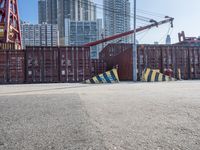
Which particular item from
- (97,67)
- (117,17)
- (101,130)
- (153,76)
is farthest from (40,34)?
(101,130)

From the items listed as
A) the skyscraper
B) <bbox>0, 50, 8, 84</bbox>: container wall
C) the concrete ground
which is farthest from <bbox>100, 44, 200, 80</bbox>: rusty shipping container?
the skyscraper

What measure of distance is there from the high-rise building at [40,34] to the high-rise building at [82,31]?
21.2 feet

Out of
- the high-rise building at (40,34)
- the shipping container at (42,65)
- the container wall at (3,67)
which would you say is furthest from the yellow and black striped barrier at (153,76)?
the high-rise building at (40,34)

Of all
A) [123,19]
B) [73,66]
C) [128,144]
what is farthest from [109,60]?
[128,144]

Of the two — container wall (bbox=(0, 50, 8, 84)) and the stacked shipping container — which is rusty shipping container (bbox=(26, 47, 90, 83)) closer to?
the stacked shipping container

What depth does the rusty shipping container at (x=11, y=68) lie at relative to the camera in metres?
16.7

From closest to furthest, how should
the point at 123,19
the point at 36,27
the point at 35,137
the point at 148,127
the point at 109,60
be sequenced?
the point at 35,137 → the point at 148,127 → the point at 109,60 → the point at 123,19 → the point at 36,27

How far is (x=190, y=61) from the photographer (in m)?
18.9

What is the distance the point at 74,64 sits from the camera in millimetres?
17391

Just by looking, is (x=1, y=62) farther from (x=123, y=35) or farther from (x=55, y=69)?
(x=123, y=35)

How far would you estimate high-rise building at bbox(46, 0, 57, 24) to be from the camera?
50.8 meters

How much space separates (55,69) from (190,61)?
45.6 feet

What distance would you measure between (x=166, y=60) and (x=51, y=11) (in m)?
42.6

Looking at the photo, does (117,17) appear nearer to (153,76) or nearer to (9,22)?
(9,22)
